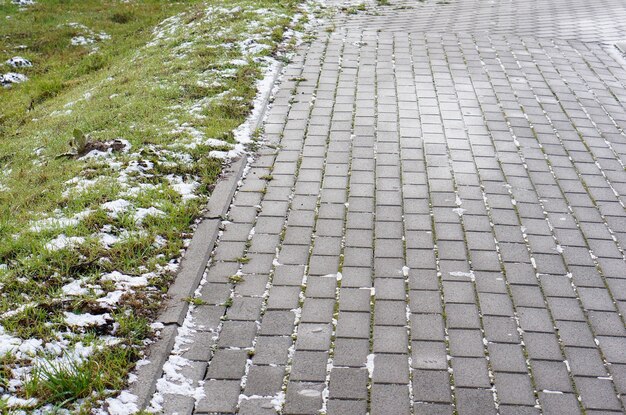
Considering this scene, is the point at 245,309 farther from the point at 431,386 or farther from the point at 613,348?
the point at 613,348

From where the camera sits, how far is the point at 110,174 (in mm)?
5379

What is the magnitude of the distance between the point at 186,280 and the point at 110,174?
1.66 m

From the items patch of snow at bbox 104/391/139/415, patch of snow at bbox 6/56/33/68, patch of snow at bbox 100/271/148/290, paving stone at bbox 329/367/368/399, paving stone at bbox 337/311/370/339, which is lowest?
patch of snow at bbox 6/56/33/68

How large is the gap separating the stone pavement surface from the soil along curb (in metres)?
0.10

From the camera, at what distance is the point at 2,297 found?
3.91m

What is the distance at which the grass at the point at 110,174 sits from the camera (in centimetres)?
363

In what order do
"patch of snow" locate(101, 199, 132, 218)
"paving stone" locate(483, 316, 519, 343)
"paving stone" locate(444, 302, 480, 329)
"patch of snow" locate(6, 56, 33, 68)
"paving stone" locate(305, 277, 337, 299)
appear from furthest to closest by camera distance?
"patch of snow" locate(6, 56, 33, 68)
"patch of snow" locate(101, 199, 132, 218)
"paving stone" locate(305, 277, 337, 299)
"paving stone" locate(444, 302, 480, 329)
"paving stone" locate(483, 316, 519, 343)

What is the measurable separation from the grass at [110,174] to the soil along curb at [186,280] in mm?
77

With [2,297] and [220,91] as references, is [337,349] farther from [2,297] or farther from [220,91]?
[220,91]

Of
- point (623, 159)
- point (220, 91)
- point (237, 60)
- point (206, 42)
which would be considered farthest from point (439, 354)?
point (206, 42)

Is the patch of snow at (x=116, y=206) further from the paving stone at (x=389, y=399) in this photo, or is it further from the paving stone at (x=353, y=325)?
the paving stone at (x=389, y=399)

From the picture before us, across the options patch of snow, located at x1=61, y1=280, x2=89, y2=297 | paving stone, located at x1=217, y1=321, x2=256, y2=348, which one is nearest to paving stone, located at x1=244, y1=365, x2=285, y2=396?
paving stone, located at x1=217, y1=321, x2=256, y2=348

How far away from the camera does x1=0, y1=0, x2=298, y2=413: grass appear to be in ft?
11.9

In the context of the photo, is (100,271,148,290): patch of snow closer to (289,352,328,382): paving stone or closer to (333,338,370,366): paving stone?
(289,352,328,382): paving stone
